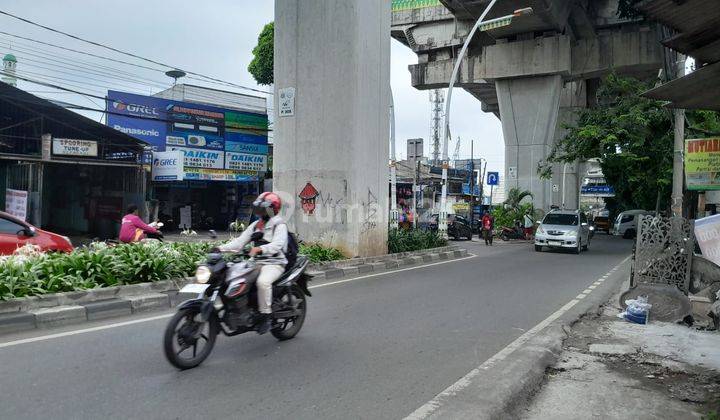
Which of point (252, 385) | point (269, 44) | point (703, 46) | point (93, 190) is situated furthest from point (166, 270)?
point (269, 44)

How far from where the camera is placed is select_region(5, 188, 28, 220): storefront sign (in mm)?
16953

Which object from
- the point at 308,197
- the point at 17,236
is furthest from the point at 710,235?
the point at 17,236

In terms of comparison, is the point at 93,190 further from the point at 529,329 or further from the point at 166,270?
the point at 529,329

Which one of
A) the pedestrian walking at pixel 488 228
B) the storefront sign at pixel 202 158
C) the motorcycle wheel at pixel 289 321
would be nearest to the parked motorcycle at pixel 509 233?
the pedestrian walking at pixel 488 228

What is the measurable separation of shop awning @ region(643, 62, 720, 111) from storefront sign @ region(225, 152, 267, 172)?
21.0m

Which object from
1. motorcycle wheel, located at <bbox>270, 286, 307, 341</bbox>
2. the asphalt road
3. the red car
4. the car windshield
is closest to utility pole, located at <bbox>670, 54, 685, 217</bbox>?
the asphalt road

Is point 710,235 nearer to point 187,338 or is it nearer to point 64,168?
point 187,338

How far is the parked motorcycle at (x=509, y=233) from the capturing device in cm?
2842

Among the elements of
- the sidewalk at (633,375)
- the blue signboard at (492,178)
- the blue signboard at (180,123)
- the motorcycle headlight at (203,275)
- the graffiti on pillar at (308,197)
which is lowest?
the sidewalk at (633,375)

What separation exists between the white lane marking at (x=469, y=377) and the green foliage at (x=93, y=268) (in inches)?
219

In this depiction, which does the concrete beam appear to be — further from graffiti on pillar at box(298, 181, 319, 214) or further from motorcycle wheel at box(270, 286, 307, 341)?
motorcycle wheel at box(270, 286, 307, 341)

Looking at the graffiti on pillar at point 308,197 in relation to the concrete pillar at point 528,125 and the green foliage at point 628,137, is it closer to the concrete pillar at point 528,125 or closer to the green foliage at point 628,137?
the green foliage at point 628,137

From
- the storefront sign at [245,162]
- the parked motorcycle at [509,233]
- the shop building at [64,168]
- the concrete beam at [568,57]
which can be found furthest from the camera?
the parked motorcycle at [509,233]

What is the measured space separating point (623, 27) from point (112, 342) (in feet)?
104
